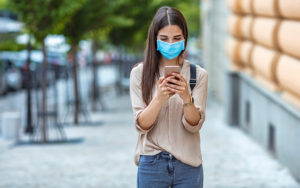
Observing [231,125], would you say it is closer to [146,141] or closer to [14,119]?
[14,119]

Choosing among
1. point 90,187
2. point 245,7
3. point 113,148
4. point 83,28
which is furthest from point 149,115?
point 83,28

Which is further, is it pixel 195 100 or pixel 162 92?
pixel 195 100

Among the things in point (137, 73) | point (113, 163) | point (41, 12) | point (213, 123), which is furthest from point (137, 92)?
point (213, 123)

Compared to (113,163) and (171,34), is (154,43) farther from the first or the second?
(113,163)

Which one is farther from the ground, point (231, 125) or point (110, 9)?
point (110, 9)

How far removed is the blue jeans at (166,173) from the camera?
3.61 m

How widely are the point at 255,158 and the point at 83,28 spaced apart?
7.88 meters

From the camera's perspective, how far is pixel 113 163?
9.80 m

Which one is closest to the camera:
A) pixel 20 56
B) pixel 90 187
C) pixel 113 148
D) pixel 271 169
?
pixel 90 187

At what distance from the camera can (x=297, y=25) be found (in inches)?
321

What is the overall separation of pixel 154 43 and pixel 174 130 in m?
0.52

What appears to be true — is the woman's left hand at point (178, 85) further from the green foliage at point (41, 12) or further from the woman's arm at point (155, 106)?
the green foliage at point (41, 12)

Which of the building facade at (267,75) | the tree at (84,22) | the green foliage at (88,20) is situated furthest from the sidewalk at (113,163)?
the green foliage at (88,20)

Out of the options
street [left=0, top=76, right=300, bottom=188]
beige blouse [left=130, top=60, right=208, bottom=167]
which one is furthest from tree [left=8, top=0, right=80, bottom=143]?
beige blouse [left=130, top=60, right=208, bottom=167]
